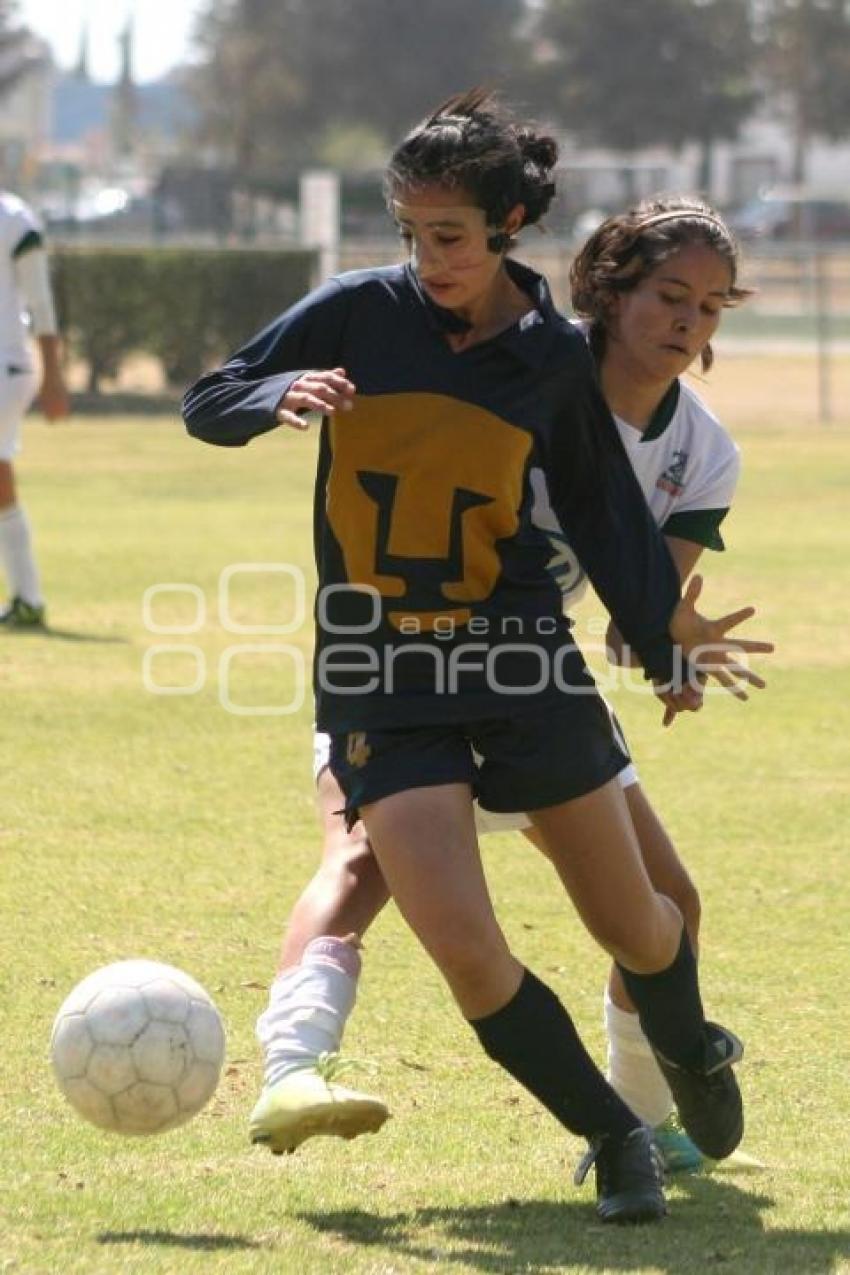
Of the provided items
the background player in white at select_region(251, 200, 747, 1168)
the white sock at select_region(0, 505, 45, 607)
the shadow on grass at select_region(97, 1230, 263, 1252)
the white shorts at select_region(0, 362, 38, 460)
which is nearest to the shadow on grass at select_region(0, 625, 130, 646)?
the white sock at select_region(0, 505, 45, 607)

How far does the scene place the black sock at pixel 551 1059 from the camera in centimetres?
417

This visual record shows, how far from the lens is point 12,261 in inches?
476

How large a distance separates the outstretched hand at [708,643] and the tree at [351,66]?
270 feet

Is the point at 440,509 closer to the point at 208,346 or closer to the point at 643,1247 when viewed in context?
the point at 643,1247

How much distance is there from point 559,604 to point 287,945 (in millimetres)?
786

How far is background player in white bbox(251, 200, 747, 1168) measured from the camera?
408 cm

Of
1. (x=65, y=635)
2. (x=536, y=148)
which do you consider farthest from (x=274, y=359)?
(x=65, y=635)

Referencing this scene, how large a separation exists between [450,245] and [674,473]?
73 centimetres

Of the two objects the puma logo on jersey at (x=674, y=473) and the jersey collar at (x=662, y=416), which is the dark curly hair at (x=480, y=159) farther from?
the puma logo on jersey at (x=674, y=473)

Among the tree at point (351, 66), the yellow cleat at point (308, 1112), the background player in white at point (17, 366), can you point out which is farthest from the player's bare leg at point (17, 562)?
the tree at point (351, 66)

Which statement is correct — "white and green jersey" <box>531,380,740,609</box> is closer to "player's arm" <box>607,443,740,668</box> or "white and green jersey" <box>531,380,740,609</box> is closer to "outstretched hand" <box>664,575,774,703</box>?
"player's arm" <box>607,443,740,668</box>

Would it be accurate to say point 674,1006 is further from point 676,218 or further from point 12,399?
point 12,399

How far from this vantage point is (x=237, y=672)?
10.9 m

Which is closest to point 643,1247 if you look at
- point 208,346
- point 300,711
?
point 300,711
